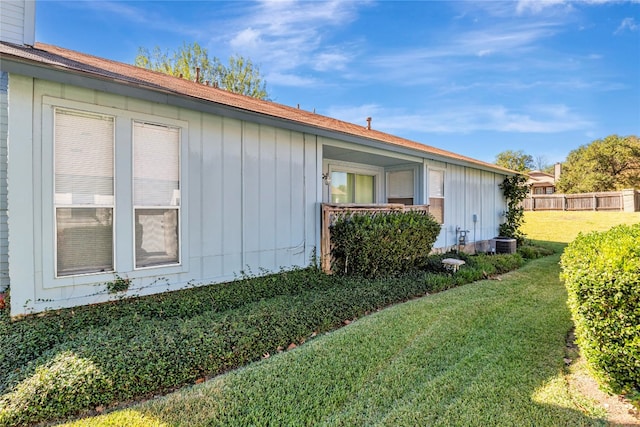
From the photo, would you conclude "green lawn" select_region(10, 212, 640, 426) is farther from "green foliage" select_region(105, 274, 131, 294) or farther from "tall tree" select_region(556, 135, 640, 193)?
"tall tree" select_region(556, 135, 640, 193)

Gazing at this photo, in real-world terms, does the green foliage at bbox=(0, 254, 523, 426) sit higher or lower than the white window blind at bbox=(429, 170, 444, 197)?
lower

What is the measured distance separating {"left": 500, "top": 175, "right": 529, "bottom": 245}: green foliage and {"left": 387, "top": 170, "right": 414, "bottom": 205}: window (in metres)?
5.47

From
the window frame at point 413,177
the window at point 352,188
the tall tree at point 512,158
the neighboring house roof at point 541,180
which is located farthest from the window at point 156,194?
the tall tree at point 512,158

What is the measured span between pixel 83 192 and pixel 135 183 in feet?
1.96

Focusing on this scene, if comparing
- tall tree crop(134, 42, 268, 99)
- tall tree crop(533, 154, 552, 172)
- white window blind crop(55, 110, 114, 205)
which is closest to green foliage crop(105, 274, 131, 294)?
white window blind crop(55, 110, 114, 205)

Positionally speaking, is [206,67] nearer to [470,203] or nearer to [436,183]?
[436,183]

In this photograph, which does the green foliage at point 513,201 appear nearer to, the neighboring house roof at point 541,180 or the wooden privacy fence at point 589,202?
the wooden privacy fence at point 589,202

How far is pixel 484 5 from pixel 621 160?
27.8m

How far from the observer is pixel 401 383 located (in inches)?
119

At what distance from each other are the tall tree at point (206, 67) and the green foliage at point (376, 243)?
55.8 ft

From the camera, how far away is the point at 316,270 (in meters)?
6.38

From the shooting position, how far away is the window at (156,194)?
14.5 ft

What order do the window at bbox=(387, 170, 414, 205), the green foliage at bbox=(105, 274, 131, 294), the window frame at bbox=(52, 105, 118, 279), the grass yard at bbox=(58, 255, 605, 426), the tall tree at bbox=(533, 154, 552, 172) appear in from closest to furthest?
1. the grass yard at bbox=(58, 255, 605, 426)
2. the window frame at bbox=(52, 105, 118, 279)
3. the green foliage at bbox=(105, 274, 131, 294)
4. the window at bbox=(387, 170, 414, 205)
5. the tall tree at bbox=(533, 154, 552, 172)

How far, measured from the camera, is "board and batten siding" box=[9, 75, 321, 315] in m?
3.70
